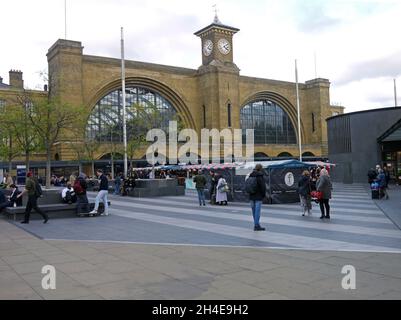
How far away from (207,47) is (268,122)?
683 inches

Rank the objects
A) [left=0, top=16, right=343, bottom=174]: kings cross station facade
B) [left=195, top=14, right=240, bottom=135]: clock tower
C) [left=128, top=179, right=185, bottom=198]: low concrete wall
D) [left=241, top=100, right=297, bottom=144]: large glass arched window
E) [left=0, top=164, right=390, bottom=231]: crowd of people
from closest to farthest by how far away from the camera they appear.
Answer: [left=0, top=164, right=390, bottom=231]: crowd of people → [left=128, top=179, right=185, bottom=198]: low concrete wall → [left=0, top=16, right=343, bottom=174]: kings cross station facade → [left=195, top=14, right=240, bottom=135]: clock tower → [left=241, top=100, right=297, bottom=144]: large glass arched window

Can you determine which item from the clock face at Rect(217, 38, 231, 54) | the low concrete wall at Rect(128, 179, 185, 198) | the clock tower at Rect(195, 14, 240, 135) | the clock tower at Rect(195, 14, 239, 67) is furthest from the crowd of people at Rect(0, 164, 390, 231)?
the clock face at Rect(217, 38, 231, 54)

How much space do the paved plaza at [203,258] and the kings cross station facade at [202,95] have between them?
33953 mm

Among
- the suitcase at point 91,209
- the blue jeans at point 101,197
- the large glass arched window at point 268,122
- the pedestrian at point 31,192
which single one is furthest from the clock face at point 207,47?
the pedestrian at point 31,192

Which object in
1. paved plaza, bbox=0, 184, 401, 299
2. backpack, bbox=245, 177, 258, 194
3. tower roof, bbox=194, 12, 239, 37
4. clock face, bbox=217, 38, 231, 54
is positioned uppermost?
tower roof, bbox=194, 12, 239, 37

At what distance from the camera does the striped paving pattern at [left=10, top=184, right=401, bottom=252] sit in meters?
9.29

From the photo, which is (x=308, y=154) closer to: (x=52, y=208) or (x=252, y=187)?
(x=52, y=208)

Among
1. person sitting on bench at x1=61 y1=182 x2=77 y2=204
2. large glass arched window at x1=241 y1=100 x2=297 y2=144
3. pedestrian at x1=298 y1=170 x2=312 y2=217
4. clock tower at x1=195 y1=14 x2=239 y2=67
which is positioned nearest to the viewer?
pedestrian at x1=298 y1=170 x2=312 y2=217

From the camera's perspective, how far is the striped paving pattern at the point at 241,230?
9289mm

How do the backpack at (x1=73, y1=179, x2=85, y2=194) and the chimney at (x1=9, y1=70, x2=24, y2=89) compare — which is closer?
the backpack at (x1=73, y1=179, x2=85, y2=194)

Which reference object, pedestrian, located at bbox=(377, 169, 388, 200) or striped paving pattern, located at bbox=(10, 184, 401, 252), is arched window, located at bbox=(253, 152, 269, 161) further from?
striped paving pattern, located at bbox=(10, 184, 401, 252)
